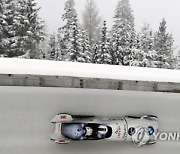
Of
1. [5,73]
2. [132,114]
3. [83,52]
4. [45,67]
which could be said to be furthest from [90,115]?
[83,52]

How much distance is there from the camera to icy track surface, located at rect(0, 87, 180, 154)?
11.9ft

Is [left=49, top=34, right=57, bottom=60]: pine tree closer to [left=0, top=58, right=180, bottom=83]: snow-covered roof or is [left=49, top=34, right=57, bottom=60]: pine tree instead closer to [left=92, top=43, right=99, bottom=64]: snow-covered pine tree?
[left=92, top=43, right=99, bottom=64]: snow-covered pine tree

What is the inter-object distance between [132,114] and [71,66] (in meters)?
0.96

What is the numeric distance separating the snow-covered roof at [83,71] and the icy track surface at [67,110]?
230 millimetres

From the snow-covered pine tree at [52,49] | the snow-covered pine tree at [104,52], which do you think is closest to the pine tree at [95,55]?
the snow-covered pine tree at [104,52]

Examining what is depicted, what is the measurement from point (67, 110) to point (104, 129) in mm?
489

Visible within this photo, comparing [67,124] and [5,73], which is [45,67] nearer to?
[5,73]

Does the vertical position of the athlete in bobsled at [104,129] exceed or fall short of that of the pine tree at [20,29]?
it falls short

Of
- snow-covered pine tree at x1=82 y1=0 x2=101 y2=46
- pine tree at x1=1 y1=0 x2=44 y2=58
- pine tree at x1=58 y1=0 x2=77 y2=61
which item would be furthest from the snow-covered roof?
snow-covered pine tree at x1=82 y1=0 x2=101 y2=46

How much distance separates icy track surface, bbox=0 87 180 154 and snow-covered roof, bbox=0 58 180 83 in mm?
230

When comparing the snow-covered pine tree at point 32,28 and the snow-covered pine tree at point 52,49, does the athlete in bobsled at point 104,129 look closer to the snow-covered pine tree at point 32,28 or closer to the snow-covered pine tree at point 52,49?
the snow-covered pine tree at point 32,28

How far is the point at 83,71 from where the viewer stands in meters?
3.80

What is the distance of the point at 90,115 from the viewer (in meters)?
3.88

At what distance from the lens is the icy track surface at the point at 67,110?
11.9 feet
